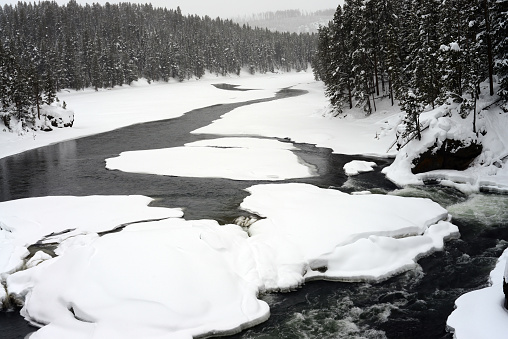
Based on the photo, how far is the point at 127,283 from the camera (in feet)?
32.6

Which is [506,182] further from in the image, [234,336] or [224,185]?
[234,336]

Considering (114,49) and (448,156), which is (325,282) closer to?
(448,156)

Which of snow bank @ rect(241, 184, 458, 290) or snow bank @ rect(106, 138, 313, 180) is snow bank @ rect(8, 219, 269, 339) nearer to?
snow bank @ rect(241, 184, 458, 290)

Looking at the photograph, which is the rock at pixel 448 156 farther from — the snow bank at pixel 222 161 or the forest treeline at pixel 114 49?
the forest treeline at pixel 114 49

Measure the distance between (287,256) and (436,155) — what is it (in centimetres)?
1259

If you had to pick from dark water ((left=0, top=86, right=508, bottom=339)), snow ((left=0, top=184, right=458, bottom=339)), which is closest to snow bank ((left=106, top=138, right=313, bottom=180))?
dark water ((left=0, top=86, right=508, bottom=339))

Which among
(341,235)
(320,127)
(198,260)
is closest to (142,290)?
(198,260)

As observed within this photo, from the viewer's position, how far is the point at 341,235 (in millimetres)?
12719

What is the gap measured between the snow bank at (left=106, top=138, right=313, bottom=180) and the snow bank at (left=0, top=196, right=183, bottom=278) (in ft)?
19.0

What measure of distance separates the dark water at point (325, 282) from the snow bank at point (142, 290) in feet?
2.17

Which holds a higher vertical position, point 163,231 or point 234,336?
point 163,231

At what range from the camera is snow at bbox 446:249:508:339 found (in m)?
8.09

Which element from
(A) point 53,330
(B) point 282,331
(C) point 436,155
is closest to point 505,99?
(C) point 436,155

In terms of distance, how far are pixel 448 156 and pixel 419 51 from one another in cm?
1523
